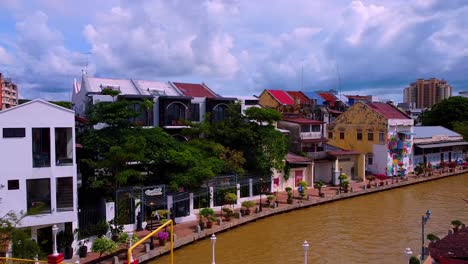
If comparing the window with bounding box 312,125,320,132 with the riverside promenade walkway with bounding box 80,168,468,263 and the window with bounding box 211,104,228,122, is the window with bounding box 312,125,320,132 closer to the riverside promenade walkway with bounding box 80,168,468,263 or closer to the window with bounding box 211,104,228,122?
the riverside promenade walkway with bounding box 80,168,468,263

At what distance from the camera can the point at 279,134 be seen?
29344 millimetres

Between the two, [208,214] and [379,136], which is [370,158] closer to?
[379,136]

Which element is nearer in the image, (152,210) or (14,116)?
(14,116)

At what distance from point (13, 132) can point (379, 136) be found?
103ft

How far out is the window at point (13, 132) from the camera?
15789 mm

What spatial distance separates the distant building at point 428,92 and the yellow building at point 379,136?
3211 inches

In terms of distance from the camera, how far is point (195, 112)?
31047 millimetres

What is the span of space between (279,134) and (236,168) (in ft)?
16.7

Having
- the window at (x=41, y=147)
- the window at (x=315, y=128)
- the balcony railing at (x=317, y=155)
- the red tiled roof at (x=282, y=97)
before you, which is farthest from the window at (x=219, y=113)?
the red tiled roof at (x=282, y=97)

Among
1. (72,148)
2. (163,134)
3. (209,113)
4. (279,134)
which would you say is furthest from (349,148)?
(72,148)

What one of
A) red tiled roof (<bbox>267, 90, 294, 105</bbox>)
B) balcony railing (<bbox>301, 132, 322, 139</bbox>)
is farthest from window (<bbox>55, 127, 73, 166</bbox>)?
red tiled roof (<bbox>267, 90, 294, 105</bbox>)

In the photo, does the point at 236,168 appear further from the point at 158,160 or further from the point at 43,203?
the point at 43,203

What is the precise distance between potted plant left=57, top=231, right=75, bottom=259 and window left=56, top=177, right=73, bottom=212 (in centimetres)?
97

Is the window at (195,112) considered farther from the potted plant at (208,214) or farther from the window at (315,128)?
the potted plant at (208,214)
